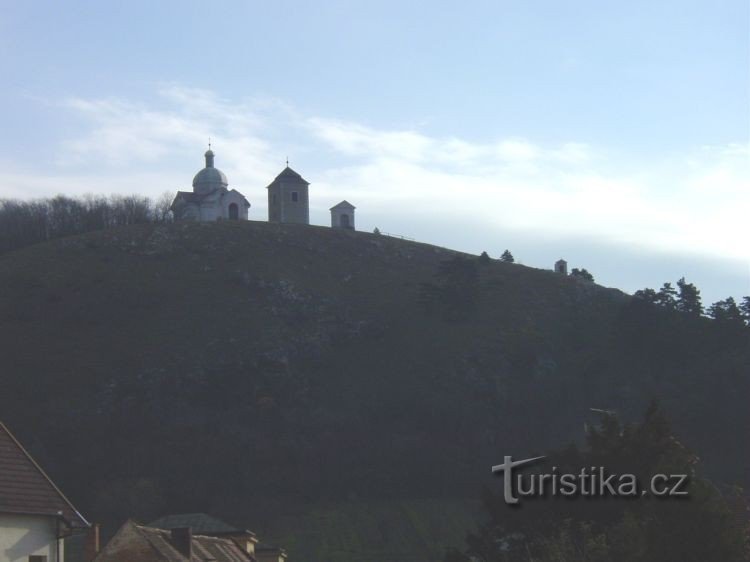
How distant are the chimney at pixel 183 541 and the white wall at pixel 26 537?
13314 millimetres

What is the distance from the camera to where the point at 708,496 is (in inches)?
1046

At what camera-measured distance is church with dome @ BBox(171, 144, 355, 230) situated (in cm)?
15050

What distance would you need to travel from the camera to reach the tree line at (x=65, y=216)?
15475 centimetres

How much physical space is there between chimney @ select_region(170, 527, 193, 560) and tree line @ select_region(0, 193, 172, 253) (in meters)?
117

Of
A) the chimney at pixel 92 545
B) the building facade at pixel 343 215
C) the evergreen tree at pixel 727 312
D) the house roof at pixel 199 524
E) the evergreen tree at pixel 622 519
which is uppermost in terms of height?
the building facade at pixel 343 215

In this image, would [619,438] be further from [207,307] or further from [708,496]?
[207,307]

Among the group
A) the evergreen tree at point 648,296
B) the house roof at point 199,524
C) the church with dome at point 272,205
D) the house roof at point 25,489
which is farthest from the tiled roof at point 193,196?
the house roof at point 25,489

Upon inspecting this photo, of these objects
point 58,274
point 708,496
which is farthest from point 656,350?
point 708,496

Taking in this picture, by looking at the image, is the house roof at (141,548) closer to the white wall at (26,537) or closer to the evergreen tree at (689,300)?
the white wall at (26,537)

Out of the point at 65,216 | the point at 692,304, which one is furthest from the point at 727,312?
the point at 65,216

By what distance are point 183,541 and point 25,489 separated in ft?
46.8

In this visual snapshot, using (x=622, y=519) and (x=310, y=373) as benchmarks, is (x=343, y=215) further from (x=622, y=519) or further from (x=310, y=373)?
(x=622, y=519)

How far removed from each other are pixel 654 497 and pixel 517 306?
334 ft

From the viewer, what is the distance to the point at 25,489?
2314 centimetres
